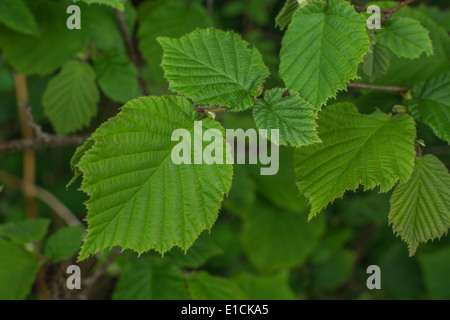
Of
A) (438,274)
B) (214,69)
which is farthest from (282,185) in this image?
(214,69)

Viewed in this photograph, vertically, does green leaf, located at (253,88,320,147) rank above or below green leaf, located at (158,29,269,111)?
below

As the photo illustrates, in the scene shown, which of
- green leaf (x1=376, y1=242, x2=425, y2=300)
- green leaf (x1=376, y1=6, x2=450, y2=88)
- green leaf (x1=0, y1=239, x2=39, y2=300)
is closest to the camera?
green leaf (x1=376, y1=6, x2=450, y2=88)

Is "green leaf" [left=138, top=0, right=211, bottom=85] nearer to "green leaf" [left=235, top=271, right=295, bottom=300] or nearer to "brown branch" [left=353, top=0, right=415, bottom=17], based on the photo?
"brown branch" [left=353, top=0, right=415, bottom=17]

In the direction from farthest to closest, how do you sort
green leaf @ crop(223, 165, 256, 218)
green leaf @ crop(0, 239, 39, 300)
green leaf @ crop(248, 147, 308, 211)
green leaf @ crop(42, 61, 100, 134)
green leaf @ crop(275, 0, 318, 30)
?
green leaf @ crop(248, 147, 308, 211), green leaf @ crop(223, 165, 256, 218), green leaf @ crop(42, 61, 100, 134), green leaf @ crop(0, 239, 39, 300), green leaf @ crop(275, 0, 318, 30)

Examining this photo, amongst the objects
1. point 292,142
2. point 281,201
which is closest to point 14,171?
point 281,201

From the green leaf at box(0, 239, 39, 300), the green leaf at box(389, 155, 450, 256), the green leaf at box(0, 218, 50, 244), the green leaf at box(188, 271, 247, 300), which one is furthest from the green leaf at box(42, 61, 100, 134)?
the green leaf at box(389, 155, 450, 256)

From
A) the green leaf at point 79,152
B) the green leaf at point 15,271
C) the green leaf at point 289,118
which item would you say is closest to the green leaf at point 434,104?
the green leaf at point 289,118

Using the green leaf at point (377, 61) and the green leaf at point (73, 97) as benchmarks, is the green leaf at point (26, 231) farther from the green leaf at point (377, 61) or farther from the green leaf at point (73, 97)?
the green leaf at point (377, 61)
